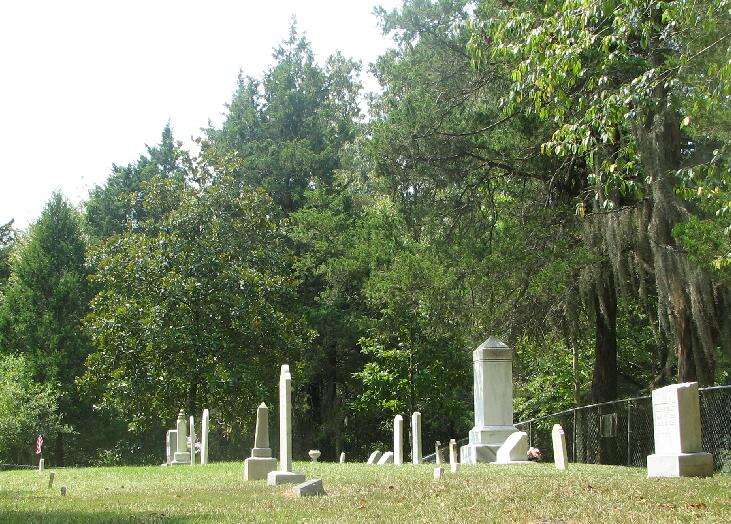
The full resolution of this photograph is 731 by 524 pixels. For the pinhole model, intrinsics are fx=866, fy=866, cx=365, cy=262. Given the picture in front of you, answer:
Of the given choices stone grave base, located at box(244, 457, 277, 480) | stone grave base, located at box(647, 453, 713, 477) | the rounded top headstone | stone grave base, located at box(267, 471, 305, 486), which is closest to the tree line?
the rounded top headstone

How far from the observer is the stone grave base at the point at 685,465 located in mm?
11492

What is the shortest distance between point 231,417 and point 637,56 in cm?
2015

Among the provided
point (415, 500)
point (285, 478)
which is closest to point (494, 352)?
point (285, 478)

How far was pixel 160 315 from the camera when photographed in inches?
1030

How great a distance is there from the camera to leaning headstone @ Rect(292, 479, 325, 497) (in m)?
9.90

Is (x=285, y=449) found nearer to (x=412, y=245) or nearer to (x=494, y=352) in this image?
(x=494, y=352)

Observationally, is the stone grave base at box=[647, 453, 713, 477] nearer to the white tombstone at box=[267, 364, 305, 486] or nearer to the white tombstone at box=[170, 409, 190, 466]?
the white tombstone at box=[267, 364, 305, 486]

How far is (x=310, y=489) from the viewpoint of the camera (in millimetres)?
9938

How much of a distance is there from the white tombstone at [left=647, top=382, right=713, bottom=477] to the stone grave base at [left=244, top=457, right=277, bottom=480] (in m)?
5.78

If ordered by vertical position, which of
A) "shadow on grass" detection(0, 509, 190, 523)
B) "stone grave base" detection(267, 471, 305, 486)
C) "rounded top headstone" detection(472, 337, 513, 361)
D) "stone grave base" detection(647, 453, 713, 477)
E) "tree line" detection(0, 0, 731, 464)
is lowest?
"shadow on grass" detection(0, 509, 190, 523)

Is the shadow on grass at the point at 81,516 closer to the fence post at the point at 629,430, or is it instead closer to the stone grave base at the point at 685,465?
the stone grave base at the point at 685,465

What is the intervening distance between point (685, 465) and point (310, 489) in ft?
16.8

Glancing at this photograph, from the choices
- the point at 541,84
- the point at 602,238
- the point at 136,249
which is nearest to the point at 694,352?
the point at 602,238

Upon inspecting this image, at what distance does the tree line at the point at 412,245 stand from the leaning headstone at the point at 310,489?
530 centimetres
